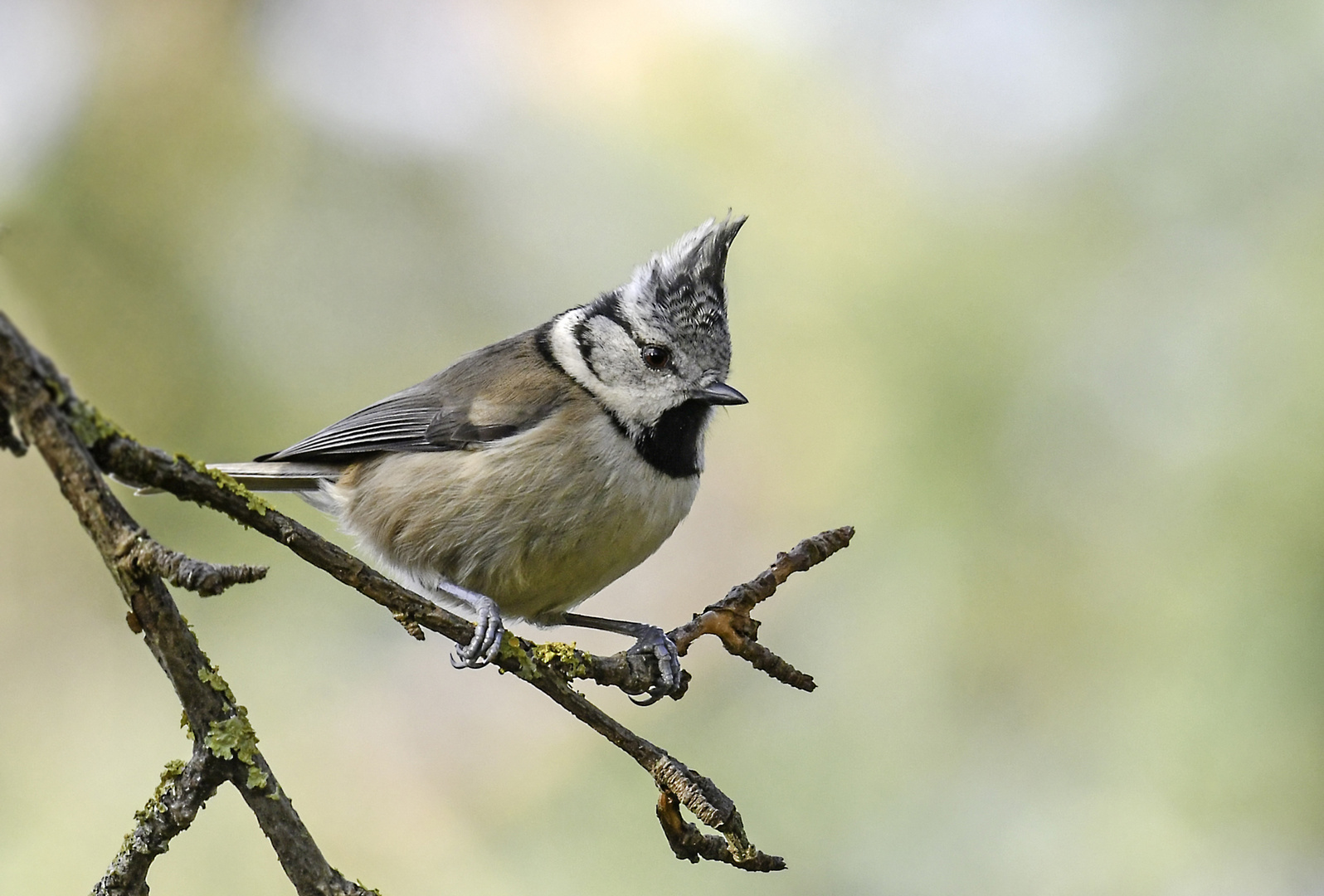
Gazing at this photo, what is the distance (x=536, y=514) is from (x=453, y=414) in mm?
481

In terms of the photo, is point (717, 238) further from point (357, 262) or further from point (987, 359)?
point (357, 262)

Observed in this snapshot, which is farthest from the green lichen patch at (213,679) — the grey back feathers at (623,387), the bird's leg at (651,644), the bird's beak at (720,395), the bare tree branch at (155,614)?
the bird's beak at (720,395)

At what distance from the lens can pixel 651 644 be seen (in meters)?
2.14

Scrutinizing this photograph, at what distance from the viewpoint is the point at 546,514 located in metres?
2.44

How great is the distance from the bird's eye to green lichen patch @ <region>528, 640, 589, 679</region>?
1.19 meters

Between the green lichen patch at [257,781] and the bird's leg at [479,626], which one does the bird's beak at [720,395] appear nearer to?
the bird's leg at [479,626]

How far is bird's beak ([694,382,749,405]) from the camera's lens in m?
2.61

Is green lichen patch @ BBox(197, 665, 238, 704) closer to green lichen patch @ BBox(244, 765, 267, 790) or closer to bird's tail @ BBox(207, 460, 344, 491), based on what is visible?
green lichen patch @ BBox(244, 765, 267, 790)

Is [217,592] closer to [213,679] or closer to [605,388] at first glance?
[213,679]

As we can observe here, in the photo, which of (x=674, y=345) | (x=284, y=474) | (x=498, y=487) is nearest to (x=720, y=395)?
(x=674, y=345)

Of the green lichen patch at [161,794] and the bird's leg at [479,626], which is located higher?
the bird's leg at [479,626]

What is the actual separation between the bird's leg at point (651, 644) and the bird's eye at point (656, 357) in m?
0.61

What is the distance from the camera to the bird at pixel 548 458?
2.46 metres

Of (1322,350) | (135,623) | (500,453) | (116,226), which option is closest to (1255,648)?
(1322,350)
